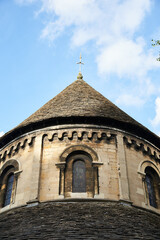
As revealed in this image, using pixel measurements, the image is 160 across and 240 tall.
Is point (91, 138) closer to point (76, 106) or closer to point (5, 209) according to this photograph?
point (76, 106)

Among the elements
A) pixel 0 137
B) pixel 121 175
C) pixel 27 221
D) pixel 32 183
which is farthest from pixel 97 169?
pixel 0 137

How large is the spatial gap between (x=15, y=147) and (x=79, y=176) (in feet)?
12.3

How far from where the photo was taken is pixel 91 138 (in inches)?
674

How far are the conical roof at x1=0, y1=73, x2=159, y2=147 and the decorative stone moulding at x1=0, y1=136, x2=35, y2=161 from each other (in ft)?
1.79

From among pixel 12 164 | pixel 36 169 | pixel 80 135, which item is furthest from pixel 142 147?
pixel 12 164

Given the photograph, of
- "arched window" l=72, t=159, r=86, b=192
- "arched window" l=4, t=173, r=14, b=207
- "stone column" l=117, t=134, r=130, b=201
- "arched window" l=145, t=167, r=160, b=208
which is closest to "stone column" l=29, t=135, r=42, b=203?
"arched window" l=72, t=159, r=86, b=192

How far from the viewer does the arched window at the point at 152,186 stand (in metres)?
17.0

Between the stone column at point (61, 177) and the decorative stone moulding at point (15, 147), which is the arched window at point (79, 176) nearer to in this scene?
the stone column at point (61, 177)

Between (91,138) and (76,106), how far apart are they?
2.28m

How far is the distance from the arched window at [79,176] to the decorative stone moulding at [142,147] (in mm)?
2502

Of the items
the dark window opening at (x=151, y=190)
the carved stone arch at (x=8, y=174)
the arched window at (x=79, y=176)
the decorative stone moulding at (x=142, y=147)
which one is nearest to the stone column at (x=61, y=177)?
the arched window at (x=79, y=176)

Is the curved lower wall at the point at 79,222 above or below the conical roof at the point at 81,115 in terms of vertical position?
below

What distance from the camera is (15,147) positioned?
59.2 feet

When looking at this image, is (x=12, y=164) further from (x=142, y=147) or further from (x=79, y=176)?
(x=142, y=147)
